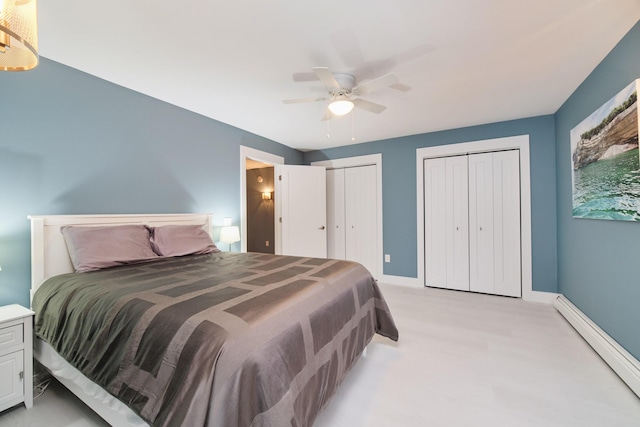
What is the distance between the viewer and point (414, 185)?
4.04 m

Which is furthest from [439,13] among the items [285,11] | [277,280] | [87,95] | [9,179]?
[9,179]

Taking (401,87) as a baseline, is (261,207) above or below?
below

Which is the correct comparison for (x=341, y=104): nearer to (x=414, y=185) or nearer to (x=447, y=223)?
(x=414, y=185)

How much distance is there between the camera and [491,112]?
3.15 meters

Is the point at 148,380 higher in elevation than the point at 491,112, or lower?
lower

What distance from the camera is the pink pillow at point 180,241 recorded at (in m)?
2.41

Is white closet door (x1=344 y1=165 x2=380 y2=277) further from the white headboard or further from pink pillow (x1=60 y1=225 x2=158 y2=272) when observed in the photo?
the white headboard

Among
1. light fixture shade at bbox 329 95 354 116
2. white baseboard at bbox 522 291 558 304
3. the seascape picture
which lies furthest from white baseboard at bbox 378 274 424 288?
light fixture shade at bbox 329 95 354 116

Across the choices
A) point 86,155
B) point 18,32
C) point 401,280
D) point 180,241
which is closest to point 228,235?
point 180,241

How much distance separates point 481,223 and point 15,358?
15.2ft

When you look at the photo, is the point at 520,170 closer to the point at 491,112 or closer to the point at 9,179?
the point at 491,112

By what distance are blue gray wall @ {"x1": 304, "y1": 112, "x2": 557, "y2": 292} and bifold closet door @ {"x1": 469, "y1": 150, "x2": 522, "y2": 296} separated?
0.64 ft

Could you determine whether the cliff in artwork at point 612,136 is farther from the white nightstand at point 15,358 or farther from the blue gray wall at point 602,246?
the white nightstand at point 15,358

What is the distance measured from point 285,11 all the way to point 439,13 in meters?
0.93
